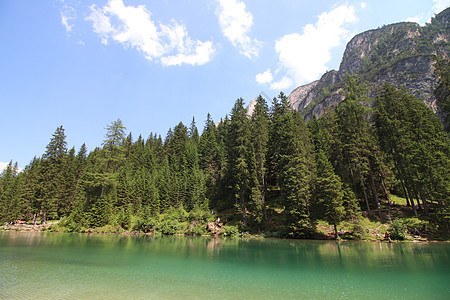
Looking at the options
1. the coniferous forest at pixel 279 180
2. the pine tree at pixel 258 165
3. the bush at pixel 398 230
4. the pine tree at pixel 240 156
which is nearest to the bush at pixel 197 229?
the coniferous forest at pixel 279 180

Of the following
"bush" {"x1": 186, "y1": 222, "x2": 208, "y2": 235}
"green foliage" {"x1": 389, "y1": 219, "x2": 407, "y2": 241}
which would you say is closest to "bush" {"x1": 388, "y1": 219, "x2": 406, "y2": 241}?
"green foliage" {"x1": 389, "y1": 219, "x2": 407, "y2": 241}

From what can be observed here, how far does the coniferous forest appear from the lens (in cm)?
3206

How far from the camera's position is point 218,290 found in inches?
421

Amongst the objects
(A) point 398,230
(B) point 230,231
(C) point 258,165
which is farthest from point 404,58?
(B) point 230,231

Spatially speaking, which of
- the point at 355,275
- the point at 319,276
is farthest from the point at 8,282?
the point at 355,275

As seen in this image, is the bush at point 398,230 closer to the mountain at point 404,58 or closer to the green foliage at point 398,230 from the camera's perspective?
the green foliage at point 398,230

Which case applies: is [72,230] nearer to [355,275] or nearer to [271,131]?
[271,131]

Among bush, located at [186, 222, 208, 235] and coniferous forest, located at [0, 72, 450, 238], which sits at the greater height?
coniferous forest, located at [0, 72, 450, 238]

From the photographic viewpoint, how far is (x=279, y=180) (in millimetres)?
39625

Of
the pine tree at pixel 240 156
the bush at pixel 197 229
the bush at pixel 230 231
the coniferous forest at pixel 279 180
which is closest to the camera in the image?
the coniferous forest at pixel 279 180

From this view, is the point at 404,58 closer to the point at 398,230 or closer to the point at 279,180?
the point at 279,180

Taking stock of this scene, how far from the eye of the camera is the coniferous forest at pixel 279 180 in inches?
1262

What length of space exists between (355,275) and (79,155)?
86985 mm

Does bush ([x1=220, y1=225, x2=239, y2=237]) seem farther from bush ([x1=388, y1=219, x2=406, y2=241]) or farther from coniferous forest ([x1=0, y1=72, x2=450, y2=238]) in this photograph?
bush ([x1=388, y1=219, x2=406, y2=241])
